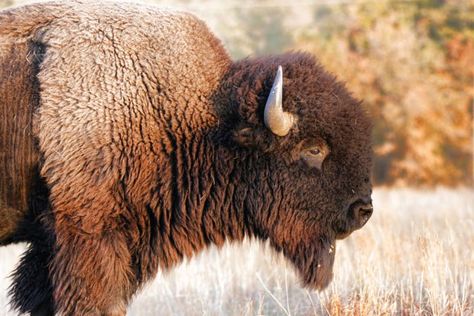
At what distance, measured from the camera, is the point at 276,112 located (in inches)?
217

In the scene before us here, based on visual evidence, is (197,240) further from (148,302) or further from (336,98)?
(148,302)

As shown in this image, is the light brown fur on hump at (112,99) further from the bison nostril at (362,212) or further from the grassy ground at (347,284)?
the bison nostril at (362,212)

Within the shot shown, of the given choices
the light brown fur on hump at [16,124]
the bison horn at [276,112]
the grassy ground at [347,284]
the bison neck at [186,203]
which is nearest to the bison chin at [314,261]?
the grassy ground at [347,284]

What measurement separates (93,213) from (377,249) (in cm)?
393

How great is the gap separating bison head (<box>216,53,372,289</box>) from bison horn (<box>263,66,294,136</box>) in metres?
0.01

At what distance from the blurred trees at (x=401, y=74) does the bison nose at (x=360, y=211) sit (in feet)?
86.8

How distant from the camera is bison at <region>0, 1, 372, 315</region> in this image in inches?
215

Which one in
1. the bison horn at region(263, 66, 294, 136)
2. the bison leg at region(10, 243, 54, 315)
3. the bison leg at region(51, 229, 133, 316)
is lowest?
the bison leg at region(10, 243, 54, 315)

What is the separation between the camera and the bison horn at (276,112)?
5.49m

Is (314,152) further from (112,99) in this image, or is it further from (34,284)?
(34,284)

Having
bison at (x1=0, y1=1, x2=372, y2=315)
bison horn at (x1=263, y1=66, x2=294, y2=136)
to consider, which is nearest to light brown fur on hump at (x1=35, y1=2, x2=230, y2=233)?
bison at (x1=0, y1=1, x2=372, y2=315)

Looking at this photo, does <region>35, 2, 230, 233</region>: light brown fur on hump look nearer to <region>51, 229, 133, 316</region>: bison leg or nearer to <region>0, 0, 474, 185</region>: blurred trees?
<region>51, 229, 133, 316</region>: bison leg

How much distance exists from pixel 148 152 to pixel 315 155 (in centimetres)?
127

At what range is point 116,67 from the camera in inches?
223
